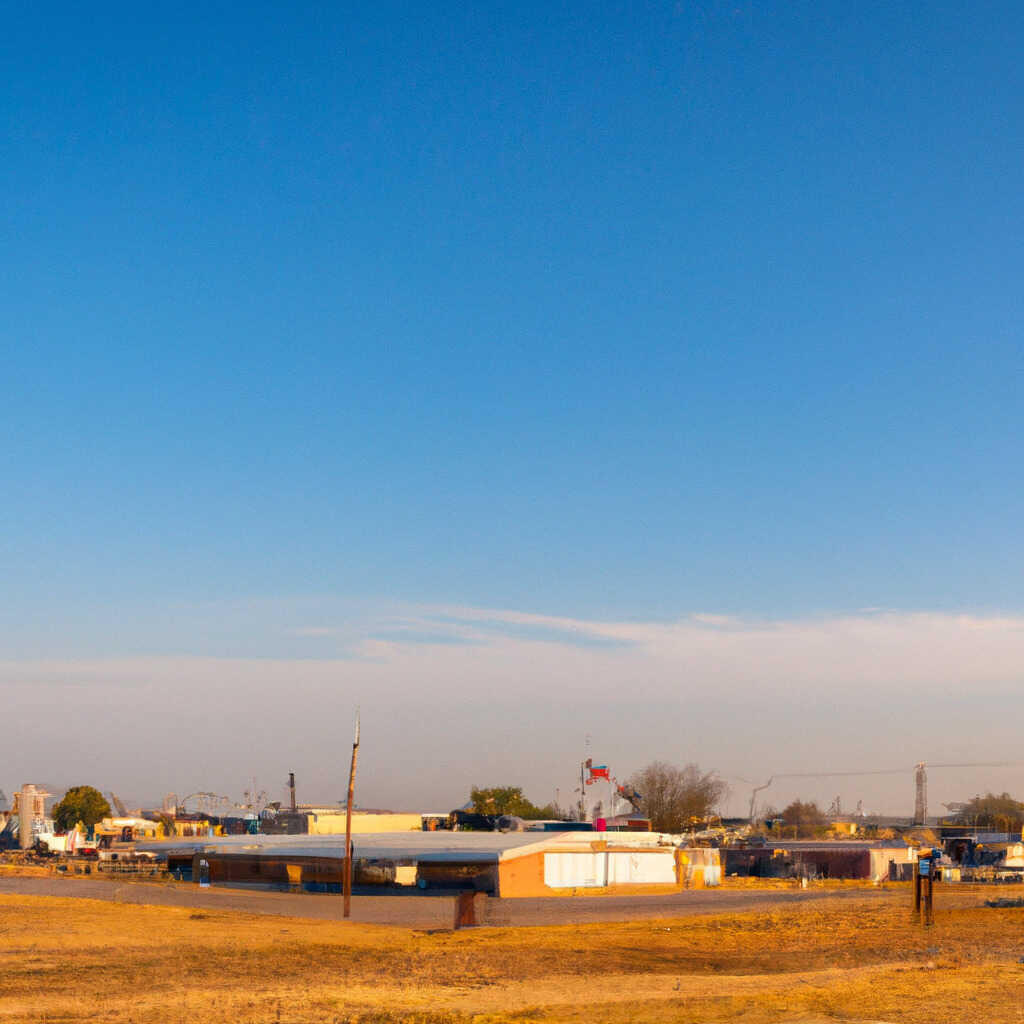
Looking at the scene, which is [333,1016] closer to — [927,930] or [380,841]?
[927,930]

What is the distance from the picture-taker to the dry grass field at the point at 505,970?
26.8 metres

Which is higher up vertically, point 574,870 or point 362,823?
point 574,870

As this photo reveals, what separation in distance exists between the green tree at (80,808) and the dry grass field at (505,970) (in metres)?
119

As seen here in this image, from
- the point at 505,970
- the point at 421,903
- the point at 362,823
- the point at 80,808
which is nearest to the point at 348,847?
the point at 421,903

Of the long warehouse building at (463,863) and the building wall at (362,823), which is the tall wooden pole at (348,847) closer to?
the long warehouse building at (463,863)

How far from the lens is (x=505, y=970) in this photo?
A: 115 ft

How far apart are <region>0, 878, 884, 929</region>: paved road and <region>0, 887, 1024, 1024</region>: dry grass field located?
9.44 feet

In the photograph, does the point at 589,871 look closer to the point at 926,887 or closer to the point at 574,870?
the point at 574,870

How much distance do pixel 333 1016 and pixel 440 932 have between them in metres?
21.8

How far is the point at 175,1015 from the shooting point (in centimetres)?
2614

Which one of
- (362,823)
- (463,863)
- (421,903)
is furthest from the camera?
(362,823)

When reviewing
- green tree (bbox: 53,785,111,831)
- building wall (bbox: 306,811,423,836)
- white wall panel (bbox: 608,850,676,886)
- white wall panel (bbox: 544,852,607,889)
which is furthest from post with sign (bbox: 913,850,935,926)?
green tree (bbox: 53,785,111,831)

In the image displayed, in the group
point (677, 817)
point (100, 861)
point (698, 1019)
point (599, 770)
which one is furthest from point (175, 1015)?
point (677, 817)

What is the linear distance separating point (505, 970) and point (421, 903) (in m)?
23.3
